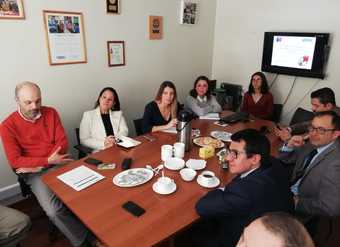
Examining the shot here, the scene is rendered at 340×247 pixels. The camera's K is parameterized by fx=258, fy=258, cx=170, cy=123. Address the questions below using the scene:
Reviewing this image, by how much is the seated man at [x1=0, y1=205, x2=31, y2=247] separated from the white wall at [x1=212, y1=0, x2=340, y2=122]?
358 centimetres

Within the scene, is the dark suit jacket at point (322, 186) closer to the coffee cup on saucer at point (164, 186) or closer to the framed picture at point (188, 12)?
the coffee cup on saucer at point (164, 186)

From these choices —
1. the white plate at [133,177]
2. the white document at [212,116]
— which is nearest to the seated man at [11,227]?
the white plate at [133,177]

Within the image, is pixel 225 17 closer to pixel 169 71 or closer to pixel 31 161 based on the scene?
pixel 169 71

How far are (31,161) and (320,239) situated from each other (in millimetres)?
2456

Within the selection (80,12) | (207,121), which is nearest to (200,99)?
(207,121)

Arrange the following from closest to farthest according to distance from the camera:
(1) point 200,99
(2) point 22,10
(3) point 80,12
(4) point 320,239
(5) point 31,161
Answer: (5) point 31,161, (4) point 320,239, (2) point 22,10, (3) point 80,12, (1) point 200,99

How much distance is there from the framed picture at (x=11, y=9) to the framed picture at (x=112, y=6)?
0.92m

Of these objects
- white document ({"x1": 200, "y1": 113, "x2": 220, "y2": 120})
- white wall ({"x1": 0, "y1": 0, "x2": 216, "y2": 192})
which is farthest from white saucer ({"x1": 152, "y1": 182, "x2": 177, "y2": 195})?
white wall ({"x1": 0, "y1": 0, "x2": 216, "y2": 192})

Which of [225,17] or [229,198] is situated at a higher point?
[225,17]

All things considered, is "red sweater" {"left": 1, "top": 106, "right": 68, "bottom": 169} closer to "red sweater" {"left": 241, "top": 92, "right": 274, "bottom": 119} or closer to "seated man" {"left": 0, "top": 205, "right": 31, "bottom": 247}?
"seated man" {"left": 0, "top": 205, "right": 31, "bottom": 247}

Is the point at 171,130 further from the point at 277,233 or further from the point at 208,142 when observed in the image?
the point at 277,233

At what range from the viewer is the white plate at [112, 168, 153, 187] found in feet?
5.23

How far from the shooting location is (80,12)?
2746 millimetres

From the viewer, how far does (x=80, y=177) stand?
1660mm
